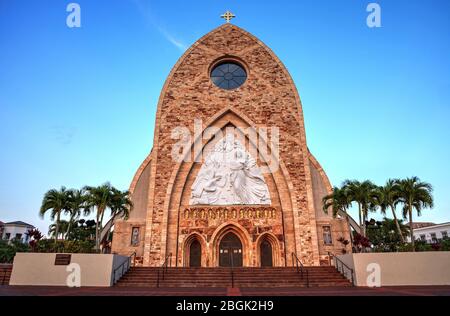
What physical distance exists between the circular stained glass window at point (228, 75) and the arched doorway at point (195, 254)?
13544 millimetres

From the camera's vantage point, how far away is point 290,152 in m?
21.8

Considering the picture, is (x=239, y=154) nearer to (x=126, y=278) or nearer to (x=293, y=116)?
(x=293, y=116)

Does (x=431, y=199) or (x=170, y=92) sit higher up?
(x=170, y=92)

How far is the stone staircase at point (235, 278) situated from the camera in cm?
1314

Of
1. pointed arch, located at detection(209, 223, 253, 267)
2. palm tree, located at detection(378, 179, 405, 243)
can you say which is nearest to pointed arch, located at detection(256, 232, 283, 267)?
pointed arch, located at detection(209, 223, 253, 267)

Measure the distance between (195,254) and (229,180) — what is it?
6021 mm

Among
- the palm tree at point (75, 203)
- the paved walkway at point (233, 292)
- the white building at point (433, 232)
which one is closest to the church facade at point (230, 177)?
the palm tree at point (75, 203)

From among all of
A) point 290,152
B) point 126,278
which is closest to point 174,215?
point 126,278

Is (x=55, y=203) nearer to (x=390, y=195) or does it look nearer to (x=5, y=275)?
(x=5, y=275)

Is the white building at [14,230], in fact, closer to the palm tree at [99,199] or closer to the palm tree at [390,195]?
the palm tree at [99,199]

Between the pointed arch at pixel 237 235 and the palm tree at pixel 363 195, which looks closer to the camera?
the palm tree at pixel 363 195

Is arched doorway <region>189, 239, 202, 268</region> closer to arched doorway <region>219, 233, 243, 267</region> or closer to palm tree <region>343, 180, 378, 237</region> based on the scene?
arched doorway <region>219, 233, 243, 267</region>

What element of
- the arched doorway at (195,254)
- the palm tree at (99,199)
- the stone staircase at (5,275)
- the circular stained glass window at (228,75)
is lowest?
the stone staircase at (5,275)

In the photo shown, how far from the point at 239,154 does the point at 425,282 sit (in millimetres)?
13865
